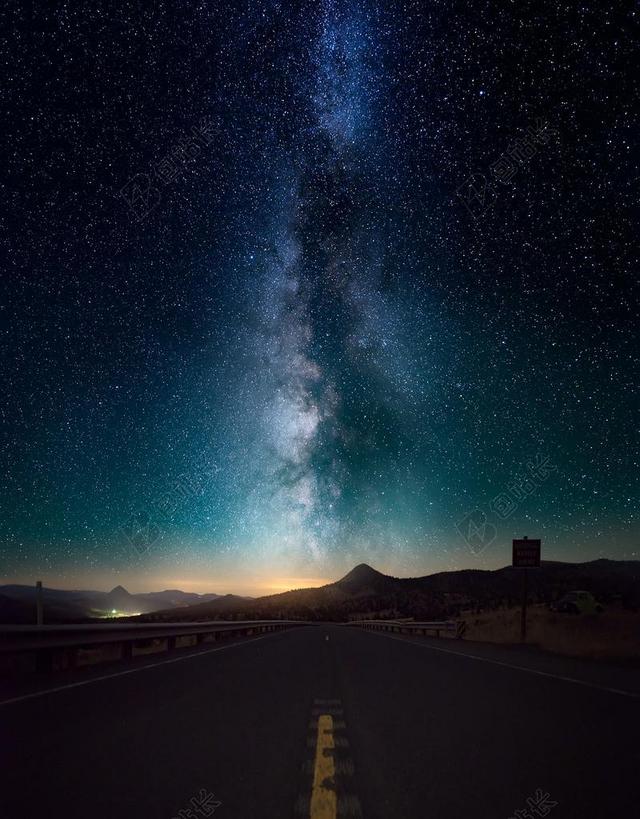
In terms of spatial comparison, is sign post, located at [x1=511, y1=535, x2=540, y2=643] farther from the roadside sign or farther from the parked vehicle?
the parked vehicle

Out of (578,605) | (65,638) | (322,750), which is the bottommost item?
(578,605)

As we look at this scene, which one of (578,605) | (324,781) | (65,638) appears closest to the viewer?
(324,781)

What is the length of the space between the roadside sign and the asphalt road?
14870 mm

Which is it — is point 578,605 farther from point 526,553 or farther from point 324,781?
point 324,781

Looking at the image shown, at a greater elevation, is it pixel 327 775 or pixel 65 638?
pixel 327 775

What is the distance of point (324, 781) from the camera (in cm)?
494

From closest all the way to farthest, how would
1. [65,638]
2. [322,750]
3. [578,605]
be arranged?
[322,750] < [65,638] < [578,605]

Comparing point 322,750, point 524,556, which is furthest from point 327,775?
point 524,556

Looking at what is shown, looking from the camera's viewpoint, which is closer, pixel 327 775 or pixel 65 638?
pixel 327 775

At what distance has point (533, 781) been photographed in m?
4.87

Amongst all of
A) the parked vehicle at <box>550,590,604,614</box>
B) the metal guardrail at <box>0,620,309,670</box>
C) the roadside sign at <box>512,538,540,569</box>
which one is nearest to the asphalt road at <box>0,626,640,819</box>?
the metal guardrail at <box>0,620,309,670</box>

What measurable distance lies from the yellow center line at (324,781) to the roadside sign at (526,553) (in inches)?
783

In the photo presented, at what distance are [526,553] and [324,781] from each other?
2211 cm

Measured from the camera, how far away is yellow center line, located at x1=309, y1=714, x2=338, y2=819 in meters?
4.24
